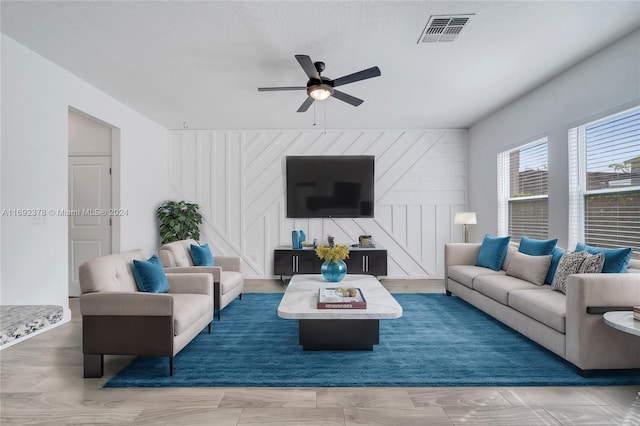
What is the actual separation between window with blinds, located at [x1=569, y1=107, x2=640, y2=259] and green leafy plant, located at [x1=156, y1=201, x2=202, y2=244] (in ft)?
17.3

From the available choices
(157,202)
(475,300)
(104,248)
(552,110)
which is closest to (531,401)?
(475,300)

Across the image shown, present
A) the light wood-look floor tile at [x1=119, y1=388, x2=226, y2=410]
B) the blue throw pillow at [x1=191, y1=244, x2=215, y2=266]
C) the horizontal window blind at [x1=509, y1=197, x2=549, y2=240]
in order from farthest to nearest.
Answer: the horizontal window blind at [x1=509, y1=197, x2=549, y2=240] < the blue throw pillow at [x1=191, y1=244, x2=215, y2=266] < the light wood-look floor tile at [x1=119, y1=388, x2=226, y2=410]

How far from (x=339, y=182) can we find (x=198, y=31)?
339 cm

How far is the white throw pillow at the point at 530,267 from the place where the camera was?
3.24m

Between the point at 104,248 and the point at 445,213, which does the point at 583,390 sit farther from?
the point at 104,248

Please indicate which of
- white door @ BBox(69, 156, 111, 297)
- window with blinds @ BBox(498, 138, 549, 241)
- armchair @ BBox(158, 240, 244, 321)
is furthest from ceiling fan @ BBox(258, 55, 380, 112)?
white door @ BBox(69, 156, 111, 297)

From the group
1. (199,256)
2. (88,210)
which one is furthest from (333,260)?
(88,210)

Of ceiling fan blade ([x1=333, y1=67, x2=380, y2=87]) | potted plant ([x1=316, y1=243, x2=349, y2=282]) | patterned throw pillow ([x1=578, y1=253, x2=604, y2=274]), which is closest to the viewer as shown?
patterned throw pillow ([x1=578, y1=253, x2=604, y2=274])

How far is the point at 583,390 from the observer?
2146 millimetres

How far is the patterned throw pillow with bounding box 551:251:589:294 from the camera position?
2.80 meters

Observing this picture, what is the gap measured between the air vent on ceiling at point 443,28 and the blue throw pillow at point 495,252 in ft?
8.31

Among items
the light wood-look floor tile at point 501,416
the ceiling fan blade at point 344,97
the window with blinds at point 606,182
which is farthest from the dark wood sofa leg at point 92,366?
the window with blinds at point 606,182

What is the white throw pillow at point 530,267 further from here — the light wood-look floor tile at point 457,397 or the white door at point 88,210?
the white door at point 88,210

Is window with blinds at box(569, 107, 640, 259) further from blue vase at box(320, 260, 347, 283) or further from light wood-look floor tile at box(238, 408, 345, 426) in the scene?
light wood-look floor tile at box(238, 408, 345, 426)
